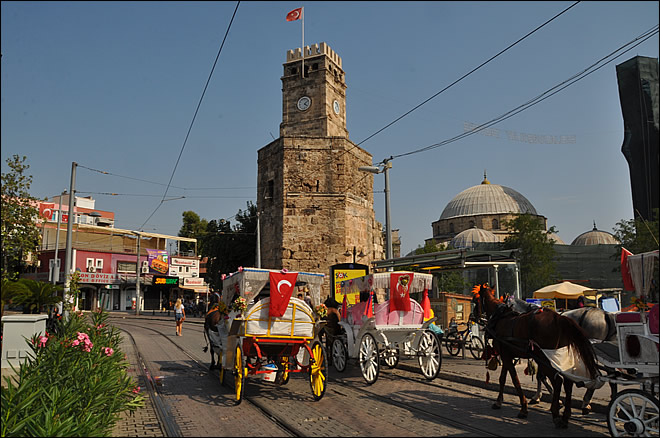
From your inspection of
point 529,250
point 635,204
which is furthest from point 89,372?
point 529,250

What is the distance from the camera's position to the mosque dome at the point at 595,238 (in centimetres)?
8531

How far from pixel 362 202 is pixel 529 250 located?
23.4 m

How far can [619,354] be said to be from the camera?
678 centimetres

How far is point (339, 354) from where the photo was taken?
476 inches

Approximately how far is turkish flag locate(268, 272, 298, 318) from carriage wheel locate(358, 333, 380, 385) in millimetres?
2578

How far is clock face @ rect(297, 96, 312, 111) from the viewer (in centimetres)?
3272

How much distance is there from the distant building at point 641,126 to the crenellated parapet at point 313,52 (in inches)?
1098

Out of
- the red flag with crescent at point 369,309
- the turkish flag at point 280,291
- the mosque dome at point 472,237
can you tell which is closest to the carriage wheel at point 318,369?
the turkish flag at point 280,291

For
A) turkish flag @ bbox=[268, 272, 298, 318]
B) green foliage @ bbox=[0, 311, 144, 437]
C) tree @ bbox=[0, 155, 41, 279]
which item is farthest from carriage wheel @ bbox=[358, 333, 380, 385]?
tree @ bbox=[0, 155, 41, 279]

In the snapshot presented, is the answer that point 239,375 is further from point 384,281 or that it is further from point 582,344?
point 582,344

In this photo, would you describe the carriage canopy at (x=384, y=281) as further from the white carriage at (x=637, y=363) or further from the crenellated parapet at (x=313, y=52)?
the crenellated parapet at (x=313, y=52)

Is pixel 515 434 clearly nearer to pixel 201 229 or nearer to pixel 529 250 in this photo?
pixel 529 250

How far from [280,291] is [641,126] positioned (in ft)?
18.5

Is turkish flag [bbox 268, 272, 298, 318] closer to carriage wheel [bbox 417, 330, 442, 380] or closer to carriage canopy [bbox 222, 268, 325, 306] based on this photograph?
carriage canopy [bbox 222, 268, 325, 306]
